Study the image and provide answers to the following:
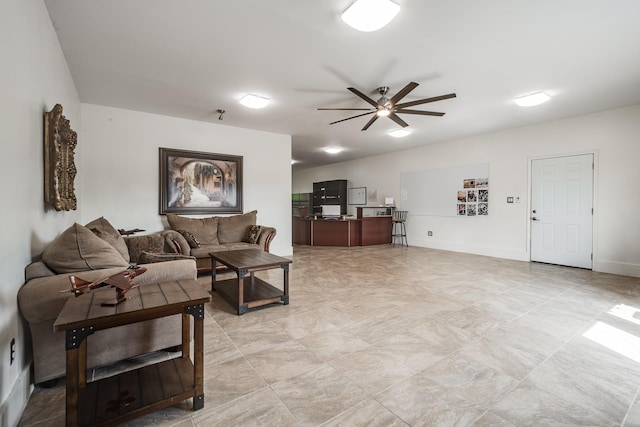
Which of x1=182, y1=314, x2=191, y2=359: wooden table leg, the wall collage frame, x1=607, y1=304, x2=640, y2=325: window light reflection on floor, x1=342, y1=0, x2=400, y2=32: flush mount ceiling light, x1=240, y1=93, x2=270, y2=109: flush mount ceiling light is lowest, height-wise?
x1=607, y1=304, x2=640, y2=325: window light reflection on floor

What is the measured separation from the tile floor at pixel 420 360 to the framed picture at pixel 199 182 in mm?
2347

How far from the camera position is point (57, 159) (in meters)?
2.39

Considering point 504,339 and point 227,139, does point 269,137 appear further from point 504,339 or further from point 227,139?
point 504,339

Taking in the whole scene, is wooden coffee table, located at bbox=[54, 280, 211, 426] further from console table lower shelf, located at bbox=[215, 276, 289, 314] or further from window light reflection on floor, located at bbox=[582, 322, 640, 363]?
window light reflection on floor, located at bbox=[582, 322, 640, 363]

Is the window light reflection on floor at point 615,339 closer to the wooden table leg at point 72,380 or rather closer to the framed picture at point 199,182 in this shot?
the wooden table leg at point 72,380

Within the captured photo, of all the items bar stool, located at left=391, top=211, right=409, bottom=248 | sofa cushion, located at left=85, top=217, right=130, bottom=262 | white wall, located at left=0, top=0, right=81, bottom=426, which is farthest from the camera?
bar stool, located at left=391, top=211, right=409, bottom=248

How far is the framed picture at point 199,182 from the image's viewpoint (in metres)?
5.02

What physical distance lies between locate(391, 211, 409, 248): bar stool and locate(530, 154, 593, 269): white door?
3.02 metres

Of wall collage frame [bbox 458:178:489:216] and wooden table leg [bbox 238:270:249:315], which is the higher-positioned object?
wall collage frame [bbox 458:178:489:216]

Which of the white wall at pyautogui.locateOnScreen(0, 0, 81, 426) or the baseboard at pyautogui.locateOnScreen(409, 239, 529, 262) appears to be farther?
the baseboard at pyautogui.locateOnScreen(409, 239, 529, 262)

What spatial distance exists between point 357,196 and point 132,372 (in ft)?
27.9

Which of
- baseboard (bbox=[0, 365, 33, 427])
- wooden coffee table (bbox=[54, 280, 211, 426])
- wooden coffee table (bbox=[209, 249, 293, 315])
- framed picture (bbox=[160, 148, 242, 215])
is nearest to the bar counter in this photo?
framed picture (bbox=[160, 148, 242, 215])

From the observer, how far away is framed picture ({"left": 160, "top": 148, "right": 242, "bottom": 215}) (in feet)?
16.5

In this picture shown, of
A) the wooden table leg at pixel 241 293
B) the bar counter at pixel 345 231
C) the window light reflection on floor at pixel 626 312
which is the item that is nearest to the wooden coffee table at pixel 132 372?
the wooden table leg at pixel 241 293
